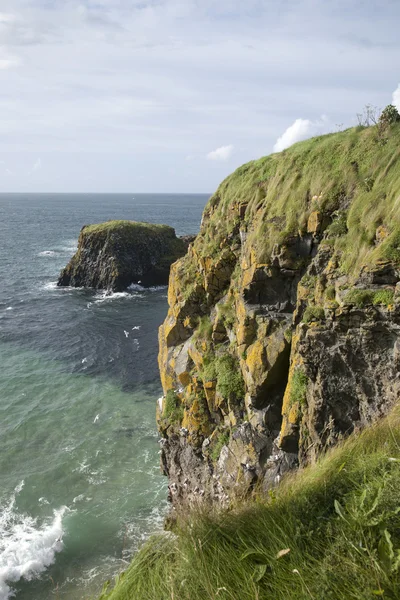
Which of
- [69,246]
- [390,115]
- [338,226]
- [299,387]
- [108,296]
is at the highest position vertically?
[390,115]

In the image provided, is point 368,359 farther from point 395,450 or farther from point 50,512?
point 50,512

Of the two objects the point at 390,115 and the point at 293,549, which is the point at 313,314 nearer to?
the point at 390,115

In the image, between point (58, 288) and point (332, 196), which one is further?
point (58, 288)

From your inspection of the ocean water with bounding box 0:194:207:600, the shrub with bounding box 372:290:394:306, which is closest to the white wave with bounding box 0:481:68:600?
the ocean water with bounding box 0:194:207:600

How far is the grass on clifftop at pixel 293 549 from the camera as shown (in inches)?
170

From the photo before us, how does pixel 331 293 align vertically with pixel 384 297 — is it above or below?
below

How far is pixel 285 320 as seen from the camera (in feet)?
48.9

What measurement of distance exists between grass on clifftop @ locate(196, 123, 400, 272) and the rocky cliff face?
49mm

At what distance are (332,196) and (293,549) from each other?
40.0 feet

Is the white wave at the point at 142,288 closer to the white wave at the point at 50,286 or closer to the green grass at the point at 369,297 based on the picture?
the white wave at the point at 50,286

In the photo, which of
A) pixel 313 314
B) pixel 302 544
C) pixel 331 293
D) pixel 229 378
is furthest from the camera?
pixel 229 378

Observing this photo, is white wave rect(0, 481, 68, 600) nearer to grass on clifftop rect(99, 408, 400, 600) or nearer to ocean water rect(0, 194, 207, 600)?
ocean water rect(0, 194, 207, 600)

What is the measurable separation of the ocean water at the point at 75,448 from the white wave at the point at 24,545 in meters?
0.04

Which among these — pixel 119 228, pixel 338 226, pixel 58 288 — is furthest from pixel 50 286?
pixel 338 226
